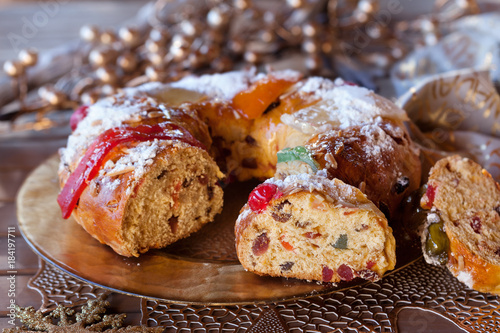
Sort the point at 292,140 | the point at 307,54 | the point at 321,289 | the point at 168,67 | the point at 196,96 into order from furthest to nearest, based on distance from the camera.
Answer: the point at 307,54 < the point at 168,67 < the point at 196,96 < the point at 292,140 < the point at 321,289

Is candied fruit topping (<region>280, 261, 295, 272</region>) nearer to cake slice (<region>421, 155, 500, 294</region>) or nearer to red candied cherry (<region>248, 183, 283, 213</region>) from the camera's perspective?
red candied cherry (<region>248, 183, 283, 213</region>)

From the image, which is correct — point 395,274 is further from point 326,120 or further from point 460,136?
point 460,136

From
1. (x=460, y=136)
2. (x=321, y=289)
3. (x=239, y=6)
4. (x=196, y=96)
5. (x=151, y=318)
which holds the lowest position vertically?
(x=151, y=318)

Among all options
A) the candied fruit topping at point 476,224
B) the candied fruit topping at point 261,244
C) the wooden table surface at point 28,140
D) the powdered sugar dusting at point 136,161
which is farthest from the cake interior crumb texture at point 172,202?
the candied fruit topping at point 476,224

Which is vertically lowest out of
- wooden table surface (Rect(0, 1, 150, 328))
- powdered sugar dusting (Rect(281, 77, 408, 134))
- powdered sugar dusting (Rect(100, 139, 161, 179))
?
wooden table surface (Rect(0, 1, 150, 328))

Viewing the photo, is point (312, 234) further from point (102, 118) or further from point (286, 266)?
point (102, 118)

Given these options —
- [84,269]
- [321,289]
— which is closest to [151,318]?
[84,269]

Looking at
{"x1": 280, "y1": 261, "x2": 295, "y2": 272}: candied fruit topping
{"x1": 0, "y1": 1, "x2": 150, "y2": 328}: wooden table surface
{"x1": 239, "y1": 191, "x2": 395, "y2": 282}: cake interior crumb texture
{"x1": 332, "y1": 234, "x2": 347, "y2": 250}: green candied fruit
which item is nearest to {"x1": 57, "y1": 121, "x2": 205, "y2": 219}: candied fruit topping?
{"x1": 0, "y1": 1, "x2": 150, "y2": 328}: wooden table surface
